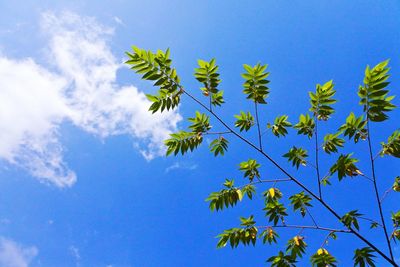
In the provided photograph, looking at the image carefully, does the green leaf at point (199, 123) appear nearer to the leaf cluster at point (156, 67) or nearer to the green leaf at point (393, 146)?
the leaf cluster at point (156, 67)

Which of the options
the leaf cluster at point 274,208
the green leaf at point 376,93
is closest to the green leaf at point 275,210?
the leaf cluster at point 274,208

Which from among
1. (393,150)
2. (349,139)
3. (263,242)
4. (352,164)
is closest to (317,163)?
(352,164)

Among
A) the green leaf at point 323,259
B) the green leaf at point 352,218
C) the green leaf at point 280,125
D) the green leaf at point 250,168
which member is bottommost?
the green leaf at point 323,259

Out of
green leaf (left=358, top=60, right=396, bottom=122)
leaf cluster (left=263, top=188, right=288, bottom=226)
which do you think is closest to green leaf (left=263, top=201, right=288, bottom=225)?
leaf cluster (left=263, top=188, right=288, bottom=226)

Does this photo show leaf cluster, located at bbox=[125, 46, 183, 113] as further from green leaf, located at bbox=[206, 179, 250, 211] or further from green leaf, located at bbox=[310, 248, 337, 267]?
green leaf, located at bbox=[310, 248, 337, 267]

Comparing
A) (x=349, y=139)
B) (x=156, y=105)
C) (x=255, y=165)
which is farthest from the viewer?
(x=255, y=165)

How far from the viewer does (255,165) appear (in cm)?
461

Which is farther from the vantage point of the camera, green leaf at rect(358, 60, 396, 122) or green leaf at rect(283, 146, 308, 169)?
green leaf at rect(283, 146, 308, 169)

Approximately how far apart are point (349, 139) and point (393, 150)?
493 millimetres

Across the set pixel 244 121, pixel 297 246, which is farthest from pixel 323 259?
pixel 244 121

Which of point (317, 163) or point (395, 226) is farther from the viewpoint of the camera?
point (395, 226)

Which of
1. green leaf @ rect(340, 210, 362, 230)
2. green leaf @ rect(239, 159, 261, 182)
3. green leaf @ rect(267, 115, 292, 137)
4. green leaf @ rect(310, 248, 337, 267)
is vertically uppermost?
green leaf @ rect(267, 115, 292, 137)

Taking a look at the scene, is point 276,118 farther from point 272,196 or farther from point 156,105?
point 156,105

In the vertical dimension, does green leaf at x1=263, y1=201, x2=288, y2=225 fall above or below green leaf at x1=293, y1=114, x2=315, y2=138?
below
